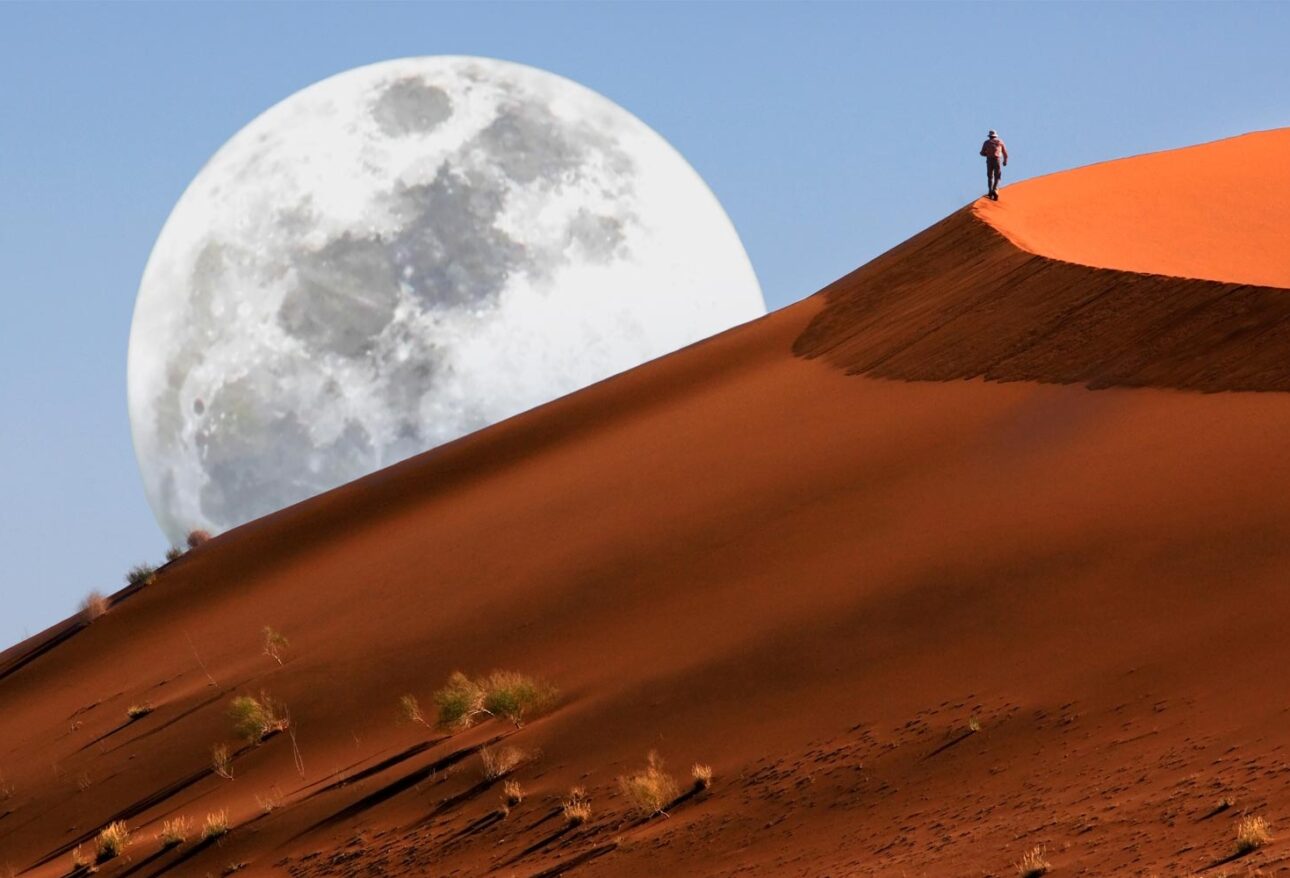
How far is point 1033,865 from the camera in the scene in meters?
10.7

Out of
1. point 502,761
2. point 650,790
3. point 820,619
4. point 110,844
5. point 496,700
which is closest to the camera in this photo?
point 650,790

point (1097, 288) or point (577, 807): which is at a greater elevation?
point (1097, 288)

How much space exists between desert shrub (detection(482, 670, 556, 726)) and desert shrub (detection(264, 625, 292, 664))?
15.5 ft

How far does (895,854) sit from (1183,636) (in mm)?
2727

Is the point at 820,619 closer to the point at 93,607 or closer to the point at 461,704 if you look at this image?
the point at 461,704

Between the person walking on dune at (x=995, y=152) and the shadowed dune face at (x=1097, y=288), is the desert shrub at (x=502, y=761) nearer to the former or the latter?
the shadowed dune face at (x=1097, y=288)

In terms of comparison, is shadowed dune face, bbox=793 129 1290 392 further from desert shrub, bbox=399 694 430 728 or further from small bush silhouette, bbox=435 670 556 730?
desert shrub, bbox=399 694 430 728

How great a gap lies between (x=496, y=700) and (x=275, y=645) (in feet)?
17.9

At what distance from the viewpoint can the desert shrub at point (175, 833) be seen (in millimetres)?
16766

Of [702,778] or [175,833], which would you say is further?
[175,833]

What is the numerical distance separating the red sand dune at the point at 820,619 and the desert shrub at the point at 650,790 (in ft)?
0.42

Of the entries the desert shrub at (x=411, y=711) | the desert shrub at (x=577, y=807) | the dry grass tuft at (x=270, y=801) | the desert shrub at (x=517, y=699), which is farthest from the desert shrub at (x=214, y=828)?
the desert shrub at (x=577, y=807)

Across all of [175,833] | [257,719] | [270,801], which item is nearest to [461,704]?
[270,801]

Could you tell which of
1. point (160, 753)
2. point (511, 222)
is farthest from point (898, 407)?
point (511, 222)
